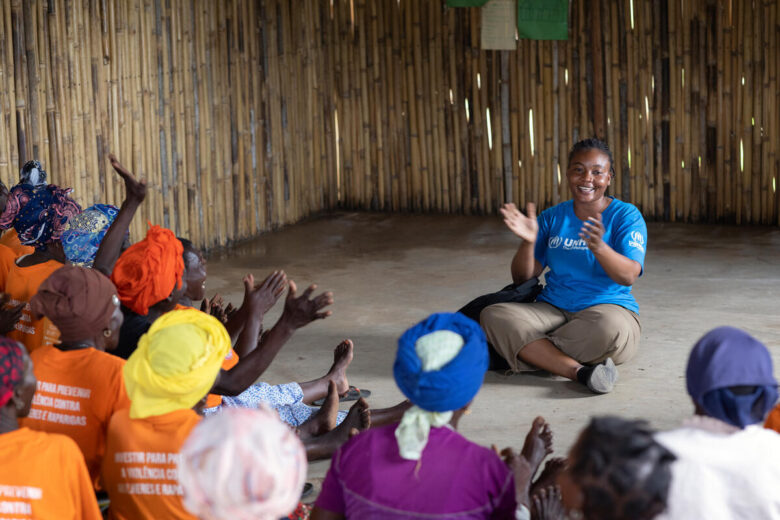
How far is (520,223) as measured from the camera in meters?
4.30

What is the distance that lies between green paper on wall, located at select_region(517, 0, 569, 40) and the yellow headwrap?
243 inches

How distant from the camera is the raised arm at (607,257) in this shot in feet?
13.5

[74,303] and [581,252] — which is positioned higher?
[74,303]

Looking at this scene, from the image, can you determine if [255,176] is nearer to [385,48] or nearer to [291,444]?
[385,48]

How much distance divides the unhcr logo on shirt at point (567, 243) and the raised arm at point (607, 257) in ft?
0.57

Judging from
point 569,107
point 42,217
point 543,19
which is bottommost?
point 42,217

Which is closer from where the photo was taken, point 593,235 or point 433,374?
point 433,374

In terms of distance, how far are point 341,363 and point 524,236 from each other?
1008 millimetres

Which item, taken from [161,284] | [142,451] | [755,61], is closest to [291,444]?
[142,451]

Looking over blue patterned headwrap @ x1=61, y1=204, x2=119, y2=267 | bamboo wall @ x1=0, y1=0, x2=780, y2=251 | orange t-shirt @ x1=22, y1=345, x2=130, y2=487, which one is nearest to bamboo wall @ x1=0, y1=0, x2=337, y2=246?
bamboo wall @ x1=0, y1=0, x2=780, y2=251

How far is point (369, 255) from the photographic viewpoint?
726 centimetres

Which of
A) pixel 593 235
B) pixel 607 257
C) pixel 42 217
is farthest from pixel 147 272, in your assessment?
pixel 607 257

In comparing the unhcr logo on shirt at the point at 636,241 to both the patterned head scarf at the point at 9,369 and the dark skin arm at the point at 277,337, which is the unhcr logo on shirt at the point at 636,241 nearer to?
the dark skin arm at the point at 277,337

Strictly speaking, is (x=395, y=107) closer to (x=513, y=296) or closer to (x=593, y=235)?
(x=513, y=296)
